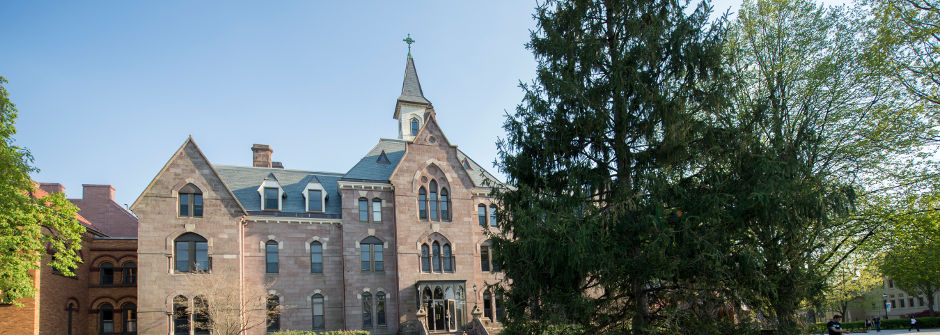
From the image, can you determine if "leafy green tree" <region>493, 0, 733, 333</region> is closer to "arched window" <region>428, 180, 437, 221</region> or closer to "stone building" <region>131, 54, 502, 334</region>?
"stone building" <region>131, 54, 502, 334</region>

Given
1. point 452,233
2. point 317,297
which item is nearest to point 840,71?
point 452,233

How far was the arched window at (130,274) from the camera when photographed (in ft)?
111

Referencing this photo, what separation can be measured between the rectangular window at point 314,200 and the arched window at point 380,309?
229 inches

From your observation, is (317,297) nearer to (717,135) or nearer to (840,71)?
A: (717,135)

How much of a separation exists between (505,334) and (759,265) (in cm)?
662

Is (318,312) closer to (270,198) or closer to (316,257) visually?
(316,257)

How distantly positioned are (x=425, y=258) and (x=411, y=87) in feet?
46.2

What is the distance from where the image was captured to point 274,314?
106 ft

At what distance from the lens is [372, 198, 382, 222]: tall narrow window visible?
115ft

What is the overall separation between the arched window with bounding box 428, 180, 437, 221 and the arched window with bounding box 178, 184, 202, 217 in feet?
40.0

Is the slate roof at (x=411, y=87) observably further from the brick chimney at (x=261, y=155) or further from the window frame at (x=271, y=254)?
the window frame at (x=271, y=254)

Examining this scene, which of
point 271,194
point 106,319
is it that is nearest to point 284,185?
point 271,194

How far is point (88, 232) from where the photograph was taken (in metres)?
33.4

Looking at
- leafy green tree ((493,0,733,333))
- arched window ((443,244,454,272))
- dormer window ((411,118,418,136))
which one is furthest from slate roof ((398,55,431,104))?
leafy green tree ((493,0,733,333))
